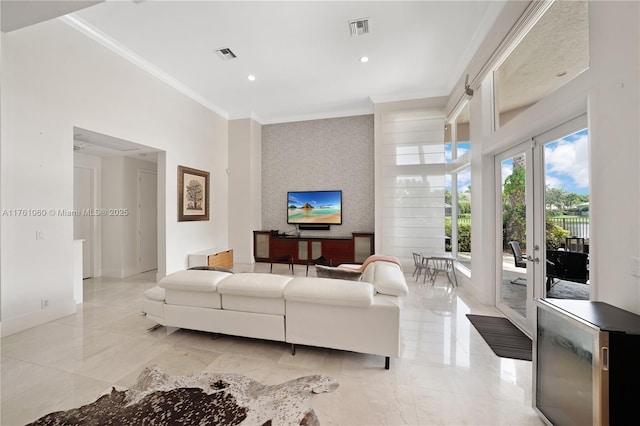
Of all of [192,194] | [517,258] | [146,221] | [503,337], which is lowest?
[503,337]

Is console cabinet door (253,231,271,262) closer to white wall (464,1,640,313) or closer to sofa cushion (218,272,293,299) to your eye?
sofa cushion (218,272,293,299)

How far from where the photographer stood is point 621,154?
4.91 ft

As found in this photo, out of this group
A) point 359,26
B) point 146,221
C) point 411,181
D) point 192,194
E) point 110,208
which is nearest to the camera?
point 359,26

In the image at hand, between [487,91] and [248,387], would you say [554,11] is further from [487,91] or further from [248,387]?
[248,387]

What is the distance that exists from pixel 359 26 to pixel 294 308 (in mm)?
3661

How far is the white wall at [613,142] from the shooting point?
141cm

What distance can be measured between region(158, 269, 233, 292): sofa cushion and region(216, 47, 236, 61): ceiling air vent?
3.41m

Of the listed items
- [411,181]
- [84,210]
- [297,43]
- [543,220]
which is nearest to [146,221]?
[84,210]

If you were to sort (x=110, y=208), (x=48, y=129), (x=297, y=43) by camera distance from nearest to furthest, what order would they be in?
(x=48, y=129)
(x=297, y=43)
(x=110, y=208)

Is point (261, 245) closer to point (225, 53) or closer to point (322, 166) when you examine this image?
point (322, 166)

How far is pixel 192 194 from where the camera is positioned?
204 inches

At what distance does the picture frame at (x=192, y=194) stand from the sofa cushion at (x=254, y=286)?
3.30 meters

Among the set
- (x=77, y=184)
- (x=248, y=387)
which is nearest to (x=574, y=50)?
(x=248, y=387)

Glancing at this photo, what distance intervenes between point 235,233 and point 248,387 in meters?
4.85
